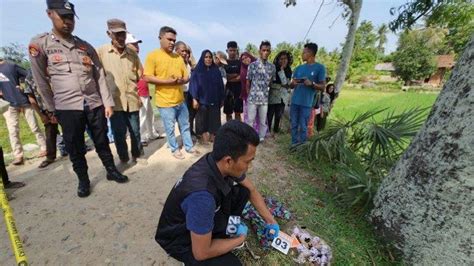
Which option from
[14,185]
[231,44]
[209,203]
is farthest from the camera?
[231,44]

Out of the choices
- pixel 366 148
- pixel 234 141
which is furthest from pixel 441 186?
pixel 234 141

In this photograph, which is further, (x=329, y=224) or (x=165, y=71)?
(x=165, y=71)

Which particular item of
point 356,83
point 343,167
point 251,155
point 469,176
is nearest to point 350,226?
point 343,167

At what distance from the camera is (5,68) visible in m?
3.76

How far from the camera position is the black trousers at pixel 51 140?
3.75 metres

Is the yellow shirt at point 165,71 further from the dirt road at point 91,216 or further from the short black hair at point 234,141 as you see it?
the short black hair at point 234,141

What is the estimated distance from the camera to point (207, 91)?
4.12 m

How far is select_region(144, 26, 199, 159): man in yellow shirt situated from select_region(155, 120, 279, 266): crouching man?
214 centimetres

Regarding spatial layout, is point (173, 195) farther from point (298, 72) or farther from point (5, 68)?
point (5, 68)

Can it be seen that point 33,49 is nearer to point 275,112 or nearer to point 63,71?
point 63,71

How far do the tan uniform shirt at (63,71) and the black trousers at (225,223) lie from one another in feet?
6.07

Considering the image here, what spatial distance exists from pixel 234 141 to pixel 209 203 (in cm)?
39

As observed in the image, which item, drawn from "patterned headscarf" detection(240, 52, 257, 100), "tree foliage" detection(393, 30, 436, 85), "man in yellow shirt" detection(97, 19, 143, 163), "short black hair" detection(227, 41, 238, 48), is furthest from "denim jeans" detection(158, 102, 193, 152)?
"tree foliage" detection(393, 30, 436, 85)

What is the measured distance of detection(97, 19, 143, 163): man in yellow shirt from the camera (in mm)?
3025
